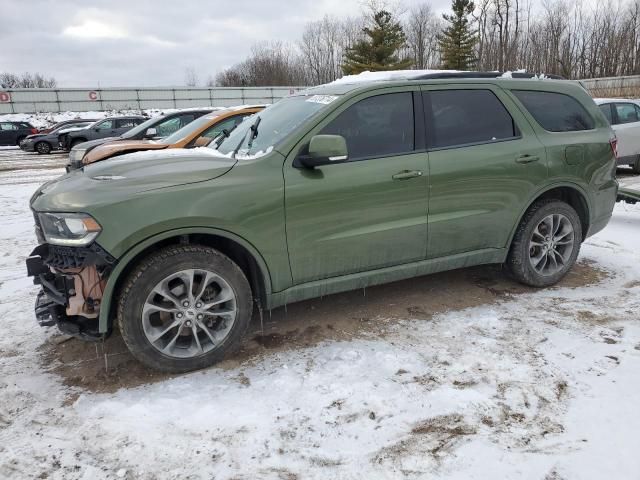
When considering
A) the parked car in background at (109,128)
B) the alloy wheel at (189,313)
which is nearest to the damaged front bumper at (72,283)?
the alloy wheel at (189,313)

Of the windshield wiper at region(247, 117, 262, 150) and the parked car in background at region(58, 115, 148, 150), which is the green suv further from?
the parked car in background at region(58, 115, 148, 150)

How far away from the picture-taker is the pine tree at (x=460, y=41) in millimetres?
44844

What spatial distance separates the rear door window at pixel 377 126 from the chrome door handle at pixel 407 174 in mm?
163

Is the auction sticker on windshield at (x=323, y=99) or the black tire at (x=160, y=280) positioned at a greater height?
the auction sticker on windshield at (x=323, y=99)

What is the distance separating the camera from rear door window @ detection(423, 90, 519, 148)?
12.7 feet

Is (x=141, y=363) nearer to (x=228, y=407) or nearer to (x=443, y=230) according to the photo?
(x=228, y=407)

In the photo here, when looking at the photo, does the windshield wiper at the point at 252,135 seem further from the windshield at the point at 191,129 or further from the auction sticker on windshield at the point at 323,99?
the windshield at the point at 191,129

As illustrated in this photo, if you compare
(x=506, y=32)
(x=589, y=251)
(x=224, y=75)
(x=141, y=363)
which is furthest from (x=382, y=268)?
(x=224, y=75)

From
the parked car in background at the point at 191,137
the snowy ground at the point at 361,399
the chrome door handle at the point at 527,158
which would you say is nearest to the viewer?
the snowy ground at the point at 361,399

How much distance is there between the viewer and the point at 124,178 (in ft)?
10.3

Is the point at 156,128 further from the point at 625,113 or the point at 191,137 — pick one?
the point at 625,113

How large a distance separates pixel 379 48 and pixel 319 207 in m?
38.0

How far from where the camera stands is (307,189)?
10.9 feet

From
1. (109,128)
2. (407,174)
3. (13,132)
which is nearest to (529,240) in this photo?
(407,174)
